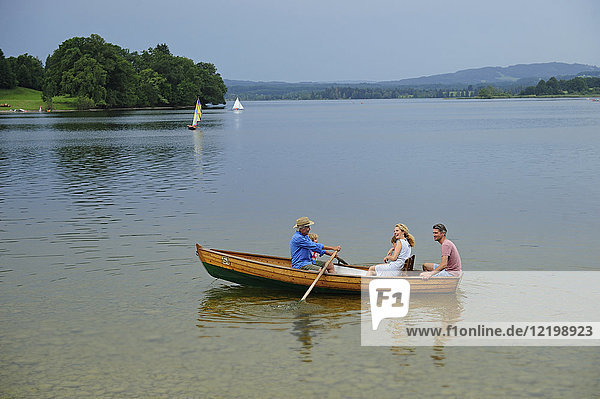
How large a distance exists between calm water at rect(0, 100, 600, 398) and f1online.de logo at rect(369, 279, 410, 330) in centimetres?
47

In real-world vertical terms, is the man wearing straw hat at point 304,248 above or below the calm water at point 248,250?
above

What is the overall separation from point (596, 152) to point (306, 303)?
1719 inches

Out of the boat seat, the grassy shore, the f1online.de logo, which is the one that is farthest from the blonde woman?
the grassy shore

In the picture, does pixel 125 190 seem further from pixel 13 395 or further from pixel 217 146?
pixel 217 146

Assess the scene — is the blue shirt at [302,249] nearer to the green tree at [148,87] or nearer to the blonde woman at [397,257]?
the blonde woman at [397,257]

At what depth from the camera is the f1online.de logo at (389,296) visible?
15164 millimetres

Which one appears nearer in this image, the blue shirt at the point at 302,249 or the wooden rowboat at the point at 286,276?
the wooden rowboat at the point at 286,276

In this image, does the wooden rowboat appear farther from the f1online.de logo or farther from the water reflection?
the water reflection

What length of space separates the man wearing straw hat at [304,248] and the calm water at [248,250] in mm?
822

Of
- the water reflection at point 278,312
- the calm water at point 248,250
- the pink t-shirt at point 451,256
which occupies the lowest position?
the water reflection at point 278,312

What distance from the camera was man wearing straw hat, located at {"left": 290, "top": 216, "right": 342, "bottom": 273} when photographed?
16.7m

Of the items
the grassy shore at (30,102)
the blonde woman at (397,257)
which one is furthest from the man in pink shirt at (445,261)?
the grassy shore at (30,102)

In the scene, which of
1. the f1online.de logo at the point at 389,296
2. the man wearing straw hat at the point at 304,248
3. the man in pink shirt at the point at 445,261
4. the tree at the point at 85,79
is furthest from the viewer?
the tree at the point at 85,79

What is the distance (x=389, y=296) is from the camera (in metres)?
15.6
